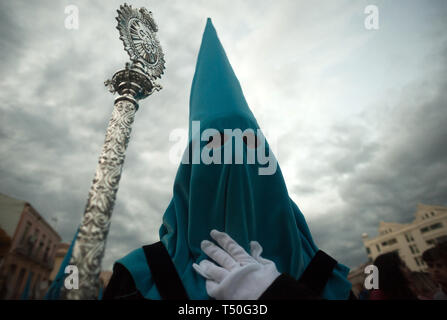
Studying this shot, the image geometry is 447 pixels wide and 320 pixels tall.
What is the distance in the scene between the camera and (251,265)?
102cm

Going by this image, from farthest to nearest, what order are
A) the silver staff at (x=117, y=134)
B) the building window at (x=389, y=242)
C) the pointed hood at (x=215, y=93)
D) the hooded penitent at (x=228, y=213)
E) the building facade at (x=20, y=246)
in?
the building window at (x=389, y=242) → the building facade at (x=20, y=246) → the silver staff at (x=117, y=134) → the pointed hood at (x=215, y=93) → the hooded penitent at (x=228, y=213)

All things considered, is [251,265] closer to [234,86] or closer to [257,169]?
[257,169]

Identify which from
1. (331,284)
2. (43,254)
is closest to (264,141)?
(331,284)

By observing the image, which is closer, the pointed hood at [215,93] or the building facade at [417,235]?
the pointed hood at [215,93]

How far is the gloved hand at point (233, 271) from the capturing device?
0.96 meters

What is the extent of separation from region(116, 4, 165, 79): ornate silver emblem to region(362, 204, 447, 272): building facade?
33141 mm

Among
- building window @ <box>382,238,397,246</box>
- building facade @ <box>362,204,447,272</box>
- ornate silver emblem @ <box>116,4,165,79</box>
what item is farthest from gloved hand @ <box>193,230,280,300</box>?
building window @ <box>382,238,397,246</box>

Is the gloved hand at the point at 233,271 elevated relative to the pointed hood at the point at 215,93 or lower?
lower

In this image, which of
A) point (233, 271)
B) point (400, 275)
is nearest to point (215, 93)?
point (233, 271)

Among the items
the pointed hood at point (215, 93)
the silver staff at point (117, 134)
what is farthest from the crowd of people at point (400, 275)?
the silver staff at point (117, 134)

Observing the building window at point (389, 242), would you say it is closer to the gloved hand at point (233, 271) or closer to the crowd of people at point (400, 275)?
the crowd of people at point (400, 275)
